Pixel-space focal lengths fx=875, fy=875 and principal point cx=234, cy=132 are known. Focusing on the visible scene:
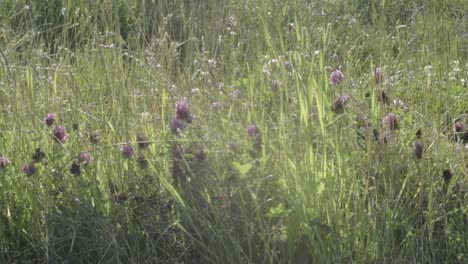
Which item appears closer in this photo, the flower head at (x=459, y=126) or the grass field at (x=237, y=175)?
the grass field at (x=237, y=175)

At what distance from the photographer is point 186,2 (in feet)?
12.6

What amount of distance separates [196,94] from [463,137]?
78cm

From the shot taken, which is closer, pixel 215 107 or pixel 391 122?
pixel 391 122

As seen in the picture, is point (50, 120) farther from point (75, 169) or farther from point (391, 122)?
point (391, 122)

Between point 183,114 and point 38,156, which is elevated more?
point 183,114

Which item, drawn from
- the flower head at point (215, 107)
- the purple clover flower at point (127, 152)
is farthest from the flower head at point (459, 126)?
the purple clover flower at point (127, 152)

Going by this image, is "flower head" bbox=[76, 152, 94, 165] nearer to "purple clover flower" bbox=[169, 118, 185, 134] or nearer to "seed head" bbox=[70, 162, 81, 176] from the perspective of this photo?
"seed head" bbox=[70, 162, 81, 176]

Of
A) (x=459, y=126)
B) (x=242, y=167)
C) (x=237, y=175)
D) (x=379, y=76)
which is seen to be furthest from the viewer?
(x=379, y=76)

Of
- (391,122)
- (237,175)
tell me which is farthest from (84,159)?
(391,122)

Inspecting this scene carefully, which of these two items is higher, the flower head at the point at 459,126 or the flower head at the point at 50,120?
the flower head at the point at 50,120

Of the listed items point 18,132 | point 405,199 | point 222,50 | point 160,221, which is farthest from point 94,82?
point 405,199

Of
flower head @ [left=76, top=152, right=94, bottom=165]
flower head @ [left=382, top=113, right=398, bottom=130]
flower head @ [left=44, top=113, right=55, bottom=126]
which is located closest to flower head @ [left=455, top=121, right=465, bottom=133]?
flower head @ [left=382, top=113, right=398, bottom=130]

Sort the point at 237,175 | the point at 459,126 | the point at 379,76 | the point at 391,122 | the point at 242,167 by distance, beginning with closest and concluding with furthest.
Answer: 1. the point at 242,167
2. the point at 237,175
3. the point at 391,122
4. the point at 459,126
5. the point at 379,76

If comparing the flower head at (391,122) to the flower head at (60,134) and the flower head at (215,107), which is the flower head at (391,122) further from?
the flower head at (60,134)
